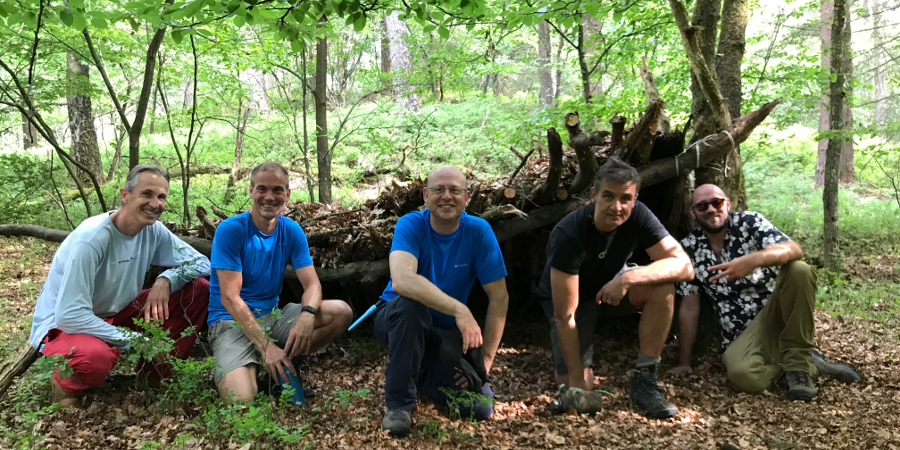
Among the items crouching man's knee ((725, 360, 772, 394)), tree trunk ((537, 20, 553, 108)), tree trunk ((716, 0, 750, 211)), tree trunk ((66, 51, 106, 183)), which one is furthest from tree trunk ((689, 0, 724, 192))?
tree trunk ((66, 51, 106, 183))

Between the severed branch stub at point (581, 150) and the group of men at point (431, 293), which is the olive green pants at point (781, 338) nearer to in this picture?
the group of men at point (431, 293)

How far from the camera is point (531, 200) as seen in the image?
431cm

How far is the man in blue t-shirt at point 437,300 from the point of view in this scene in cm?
298

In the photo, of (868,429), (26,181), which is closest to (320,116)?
(26,181)

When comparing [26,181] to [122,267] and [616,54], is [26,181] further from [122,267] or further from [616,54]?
[616,54]

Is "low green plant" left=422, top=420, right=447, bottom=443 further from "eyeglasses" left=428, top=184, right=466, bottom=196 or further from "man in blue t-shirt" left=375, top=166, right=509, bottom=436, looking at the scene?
"eyeglasses" left=428, top=184, right=466, bottom=196

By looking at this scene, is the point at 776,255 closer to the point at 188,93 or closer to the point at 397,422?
the point at 397,422

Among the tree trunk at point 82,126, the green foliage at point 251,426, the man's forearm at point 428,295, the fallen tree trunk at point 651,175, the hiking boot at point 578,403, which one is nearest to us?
the green foliage at point 251,426

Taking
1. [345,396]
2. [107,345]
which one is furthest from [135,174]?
[345,396]

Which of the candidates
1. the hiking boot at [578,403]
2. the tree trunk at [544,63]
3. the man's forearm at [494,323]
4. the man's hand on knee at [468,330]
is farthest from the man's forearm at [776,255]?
the tree trunk at [544,63]

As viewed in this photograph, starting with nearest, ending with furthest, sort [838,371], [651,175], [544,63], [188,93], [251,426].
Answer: [251,426] → [838,371] → [651,175] → [544,63] → [188,93]

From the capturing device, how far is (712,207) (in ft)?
12.5

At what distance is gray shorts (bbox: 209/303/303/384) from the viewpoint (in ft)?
10.8

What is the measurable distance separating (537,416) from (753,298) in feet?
6.47
